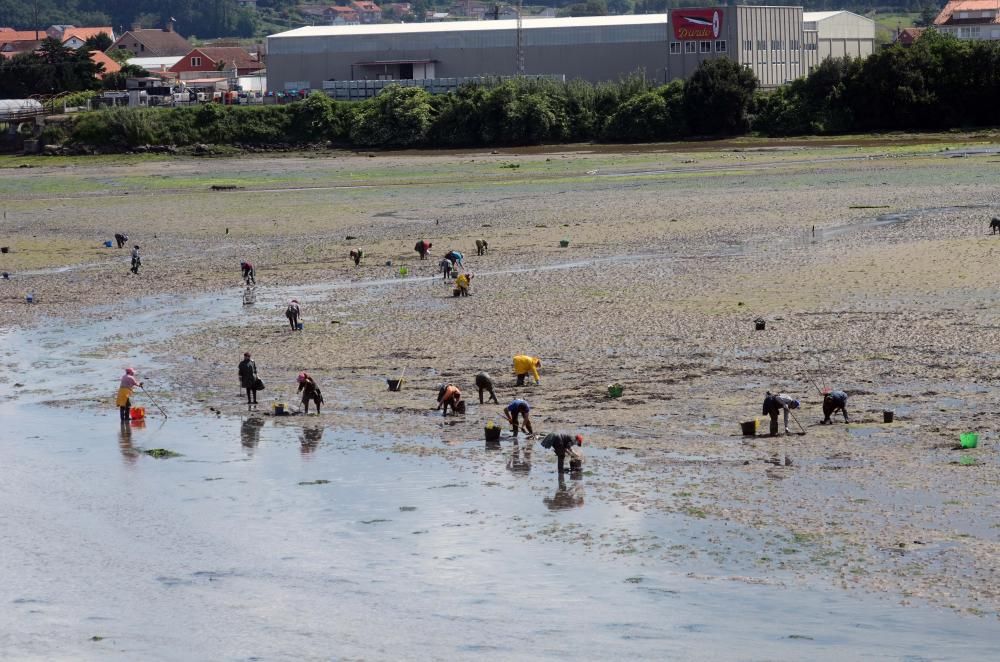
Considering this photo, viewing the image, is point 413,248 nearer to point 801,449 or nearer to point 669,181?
point 669,181

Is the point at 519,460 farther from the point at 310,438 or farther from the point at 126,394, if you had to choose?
the point at 126,394

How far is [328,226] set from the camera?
175ft

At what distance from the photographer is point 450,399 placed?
24.2 metres

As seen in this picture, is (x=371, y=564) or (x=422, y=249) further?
(x=422, y=249)

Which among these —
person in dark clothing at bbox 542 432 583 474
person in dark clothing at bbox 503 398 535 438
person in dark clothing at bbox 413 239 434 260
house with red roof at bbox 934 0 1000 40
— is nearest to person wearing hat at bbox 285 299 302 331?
person in dark clothing at bbox 503 398 535 438

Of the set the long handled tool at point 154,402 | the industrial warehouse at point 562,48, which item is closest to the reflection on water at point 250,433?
the long handled tool at point 154,402

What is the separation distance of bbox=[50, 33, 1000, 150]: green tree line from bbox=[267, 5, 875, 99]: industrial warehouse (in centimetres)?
681

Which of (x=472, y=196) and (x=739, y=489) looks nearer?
(x=739, y=489)

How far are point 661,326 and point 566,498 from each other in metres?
11.8

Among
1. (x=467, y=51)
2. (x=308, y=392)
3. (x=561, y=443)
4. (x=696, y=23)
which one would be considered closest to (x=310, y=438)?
(x=308, y=392)

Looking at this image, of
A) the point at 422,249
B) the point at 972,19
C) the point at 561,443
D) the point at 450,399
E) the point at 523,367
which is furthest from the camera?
the point at 972,19

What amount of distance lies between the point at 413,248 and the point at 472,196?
16473 millimetres

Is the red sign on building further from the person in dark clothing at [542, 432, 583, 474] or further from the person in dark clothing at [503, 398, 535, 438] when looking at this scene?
the person in dark clothing at [542, 432, 583, 474]

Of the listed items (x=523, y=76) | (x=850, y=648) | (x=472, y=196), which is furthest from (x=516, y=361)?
(x=523, y=76)
